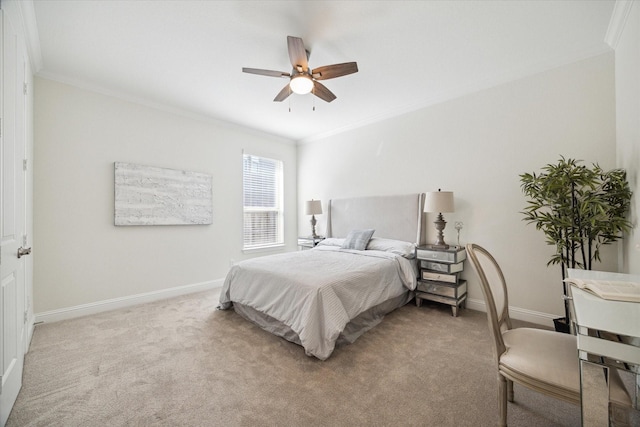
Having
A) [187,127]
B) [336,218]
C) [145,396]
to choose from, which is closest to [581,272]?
[145,396]

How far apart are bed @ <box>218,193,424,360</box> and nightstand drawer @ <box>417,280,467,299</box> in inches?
6.8

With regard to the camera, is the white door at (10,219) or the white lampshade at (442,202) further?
the white lampshade at (442,202)

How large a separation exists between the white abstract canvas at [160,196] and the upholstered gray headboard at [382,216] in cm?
212

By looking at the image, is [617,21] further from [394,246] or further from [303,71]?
[394,246]

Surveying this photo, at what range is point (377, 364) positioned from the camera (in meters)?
2.00

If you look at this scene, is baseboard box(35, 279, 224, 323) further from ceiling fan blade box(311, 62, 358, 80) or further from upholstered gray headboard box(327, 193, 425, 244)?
ceiling fan blade box(311, 62, 358, 80)

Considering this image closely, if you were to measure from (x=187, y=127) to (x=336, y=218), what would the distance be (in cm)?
279

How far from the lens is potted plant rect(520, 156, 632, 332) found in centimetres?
203

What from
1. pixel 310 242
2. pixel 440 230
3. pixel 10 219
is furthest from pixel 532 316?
pixel 10 219

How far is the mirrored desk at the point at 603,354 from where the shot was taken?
78 centimetres

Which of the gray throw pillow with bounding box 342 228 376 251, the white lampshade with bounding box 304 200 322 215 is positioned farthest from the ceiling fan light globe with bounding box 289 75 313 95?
the white lampshade with bounding box 304 200 322 215

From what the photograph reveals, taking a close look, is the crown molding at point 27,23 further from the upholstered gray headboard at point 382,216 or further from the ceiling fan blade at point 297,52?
the upholstered gray headboard at point 382,216

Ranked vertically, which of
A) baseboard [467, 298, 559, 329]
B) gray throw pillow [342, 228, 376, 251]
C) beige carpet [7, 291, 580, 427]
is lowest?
beige carpet [7, 291, 580, 427]

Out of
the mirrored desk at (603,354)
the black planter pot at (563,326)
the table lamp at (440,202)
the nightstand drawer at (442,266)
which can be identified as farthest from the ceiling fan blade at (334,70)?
the black planter pot at (563,326)
